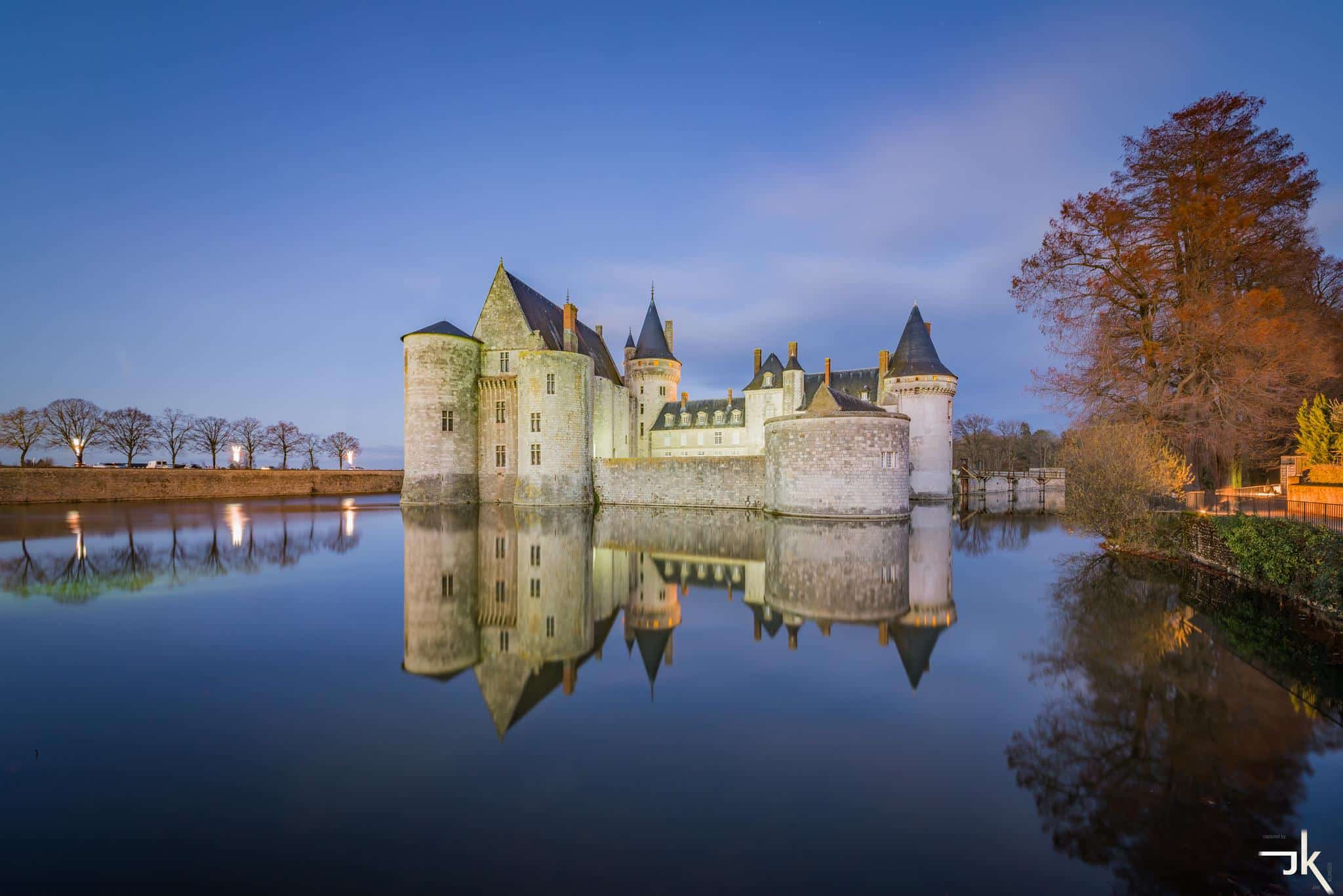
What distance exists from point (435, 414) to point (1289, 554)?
27.1m

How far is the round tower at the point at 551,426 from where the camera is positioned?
26.0 meters

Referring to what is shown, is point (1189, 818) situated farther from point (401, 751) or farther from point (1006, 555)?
point (1006, 555)

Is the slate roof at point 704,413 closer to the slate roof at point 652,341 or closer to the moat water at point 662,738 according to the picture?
the slate roof at point 652,341

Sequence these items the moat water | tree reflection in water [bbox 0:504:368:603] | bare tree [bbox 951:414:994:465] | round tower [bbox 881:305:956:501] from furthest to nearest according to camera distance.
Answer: bare tree [bbox 951:414:994:465] → round tower [bbox 881:305:956:501] → tree reflection in water [bbox 0:504:368:603] → the moat water

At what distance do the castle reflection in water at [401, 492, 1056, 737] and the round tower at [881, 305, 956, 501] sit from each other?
14909mm

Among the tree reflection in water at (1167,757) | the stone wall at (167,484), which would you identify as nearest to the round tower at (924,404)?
the tree reflection in water at (1167,757)

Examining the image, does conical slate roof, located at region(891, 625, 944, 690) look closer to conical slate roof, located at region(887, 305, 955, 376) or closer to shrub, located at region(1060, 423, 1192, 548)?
shrub, located at region(1060, 423, 1192, 548)

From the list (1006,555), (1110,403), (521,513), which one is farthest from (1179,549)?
(521,513)

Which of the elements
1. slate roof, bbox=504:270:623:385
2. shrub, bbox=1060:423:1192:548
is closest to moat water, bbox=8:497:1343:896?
shrub, bbox=1060:423:1192:548

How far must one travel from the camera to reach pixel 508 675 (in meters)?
5.90

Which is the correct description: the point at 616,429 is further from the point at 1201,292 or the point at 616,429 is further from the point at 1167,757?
the point at 1167,757

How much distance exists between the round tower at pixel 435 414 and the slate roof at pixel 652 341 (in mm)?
12052

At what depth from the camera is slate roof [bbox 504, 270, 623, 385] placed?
28.3 metres

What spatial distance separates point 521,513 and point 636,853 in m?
21.4
